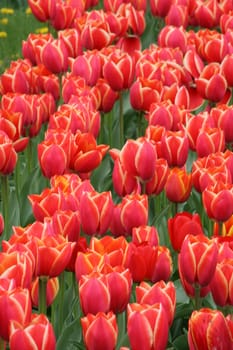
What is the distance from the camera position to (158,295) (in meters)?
2.31

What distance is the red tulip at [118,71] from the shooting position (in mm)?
4320

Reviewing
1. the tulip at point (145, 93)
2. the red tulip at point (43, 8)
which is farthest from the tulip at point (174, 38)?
the tulip at point (145, 93)

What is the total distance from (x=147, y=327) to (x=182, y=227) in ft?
2.51

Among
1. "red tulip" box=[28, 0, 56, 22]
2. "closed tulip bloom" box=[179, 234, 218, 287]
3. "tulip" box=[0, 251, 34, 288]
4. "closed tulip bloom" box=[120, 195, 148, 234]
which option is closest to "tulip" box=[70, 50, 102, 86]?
"red tulip" box=[28, 0, 56, 22]

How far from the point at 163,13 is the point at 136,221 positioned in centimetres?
339

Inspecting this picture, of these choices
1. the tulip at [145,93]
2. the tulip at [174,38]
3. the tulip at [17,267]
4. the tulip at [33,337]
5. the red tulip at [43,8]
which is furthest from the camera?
the red tulip at [43,8]

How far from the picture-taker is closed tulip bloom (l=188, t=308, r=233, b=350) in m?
2.21

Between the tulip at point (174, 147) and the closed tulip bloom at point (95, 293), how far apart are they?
1.23 meters

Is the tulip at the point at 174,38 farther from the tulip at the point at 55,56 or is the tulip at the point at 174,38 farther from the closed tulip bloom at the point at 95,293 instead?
the closed tulip bloom at the point at 95,293

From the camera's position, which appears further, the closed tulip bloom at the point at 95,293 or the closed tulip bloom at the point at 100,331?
the closed tulip bloom at the point at 95,293

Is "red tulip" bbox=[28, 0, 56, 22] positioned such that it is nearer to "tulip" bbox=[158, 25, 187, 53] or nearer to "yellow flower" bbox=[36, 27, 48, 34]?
"tulip" bbox=[158, 25, 187, 53]

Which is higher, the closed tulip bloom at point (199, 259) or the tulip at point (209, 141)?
the closed tulip bloom at point (199, 259)

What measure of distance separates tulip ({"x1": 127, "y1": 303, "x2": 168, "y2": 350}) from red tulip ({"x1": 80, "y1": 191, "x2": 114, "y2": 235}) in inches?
26.1

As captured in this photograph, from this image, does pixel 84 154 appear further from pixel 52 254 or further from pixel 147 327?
pixel 147 327
